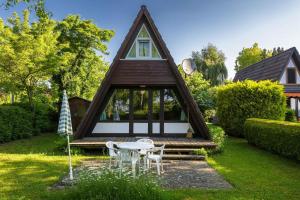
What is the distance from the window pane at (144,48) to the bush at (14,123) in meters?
7.37

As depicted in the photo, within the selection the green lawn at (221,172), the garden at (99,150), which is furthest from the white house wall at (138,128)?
the green lawn at (221,172)

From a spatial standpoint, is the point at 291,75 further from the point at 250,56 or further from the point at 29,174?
the point at 29,174

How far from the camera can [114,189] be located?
496cm

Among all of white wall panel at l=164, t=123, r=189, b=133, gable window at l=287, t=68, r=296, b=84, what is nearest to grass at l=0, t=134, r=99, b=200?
white wall panel at l=164, t=123, r=189, b=133

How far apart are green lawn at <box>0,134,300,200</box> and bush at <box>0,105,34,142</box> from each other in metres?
2.34

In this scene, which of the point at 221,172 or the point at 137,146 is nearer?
the point at 137,146

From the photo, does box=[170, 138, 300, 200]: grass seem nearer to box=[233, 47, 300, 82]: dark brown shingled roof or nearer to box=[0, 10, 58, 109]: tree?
box=[0, 10, 58, 109]: tree

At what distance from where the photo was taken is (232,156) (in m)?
10.7

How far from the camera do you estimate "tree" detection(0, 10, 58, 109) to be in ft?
50.1

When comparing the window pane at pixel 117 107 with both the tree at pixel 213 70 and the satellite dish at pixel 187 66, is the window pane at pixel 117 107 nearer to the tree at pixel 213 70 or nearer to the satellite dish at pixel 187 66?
the satellite dish at pixel 187 66

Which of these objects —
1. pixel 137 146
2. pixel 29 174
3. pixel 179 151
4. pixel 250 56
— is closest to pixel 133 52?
pixel 179 151

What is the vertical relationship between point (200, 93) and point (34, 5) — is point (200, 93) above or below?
below

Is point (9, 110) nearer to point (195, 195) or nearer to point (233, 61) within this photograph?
point (195, 195)

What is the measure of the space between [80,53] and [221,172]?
17.0m
